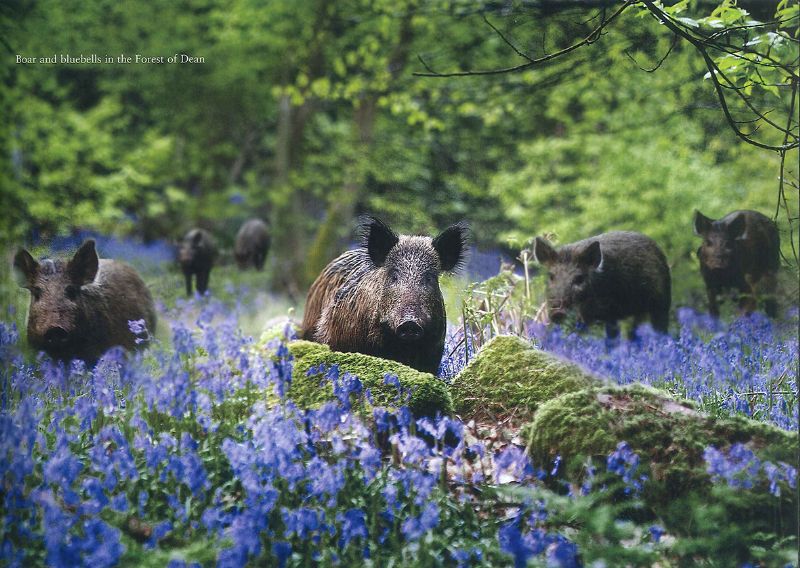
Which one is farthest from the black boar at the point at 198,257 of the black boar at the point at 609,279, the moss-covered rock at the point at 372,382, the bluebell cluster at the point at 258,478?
the black boar at the point at 609,279

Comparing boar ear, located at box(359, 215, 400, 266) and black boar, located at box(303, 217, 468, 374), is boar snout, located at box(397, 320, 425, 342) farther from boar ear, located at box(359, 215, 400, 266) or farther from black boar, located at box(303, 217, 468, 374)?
boar ear, located at box(359, 215, 400, 266)

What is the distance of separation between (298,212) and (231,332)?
21.4 ft

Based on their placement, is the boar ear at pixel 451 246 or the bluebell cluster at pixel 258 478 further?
the boar ear at pixel 451 246

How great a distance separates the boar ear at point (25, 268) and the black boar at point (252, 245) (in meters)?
4.98

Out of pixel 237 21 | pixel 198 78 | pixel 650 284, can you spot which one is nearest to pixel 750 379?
pixel 650 284

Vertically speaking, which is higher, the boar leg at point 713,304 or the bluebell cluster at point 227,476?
the boar leg at point 713,304

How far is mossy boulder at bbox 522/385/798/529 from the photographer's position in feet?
14.4

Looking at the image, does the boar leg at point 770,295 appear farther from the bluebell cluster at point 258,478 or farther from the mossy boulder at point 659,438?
the bluebell cluster at point 258,478

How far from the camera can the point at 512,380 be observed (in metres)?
5.53

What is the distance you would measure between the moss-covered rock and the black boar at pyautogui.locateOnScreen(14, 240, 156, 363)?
1570mm

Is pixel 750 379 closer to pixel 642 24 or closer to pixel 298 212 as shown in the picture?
pixel 642 24

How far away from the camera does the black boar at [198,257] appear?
380 inches

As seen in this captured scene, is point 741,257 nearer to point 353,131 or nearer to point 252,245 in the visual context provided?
point 252,245

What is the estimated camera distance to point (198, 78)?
650 inches
